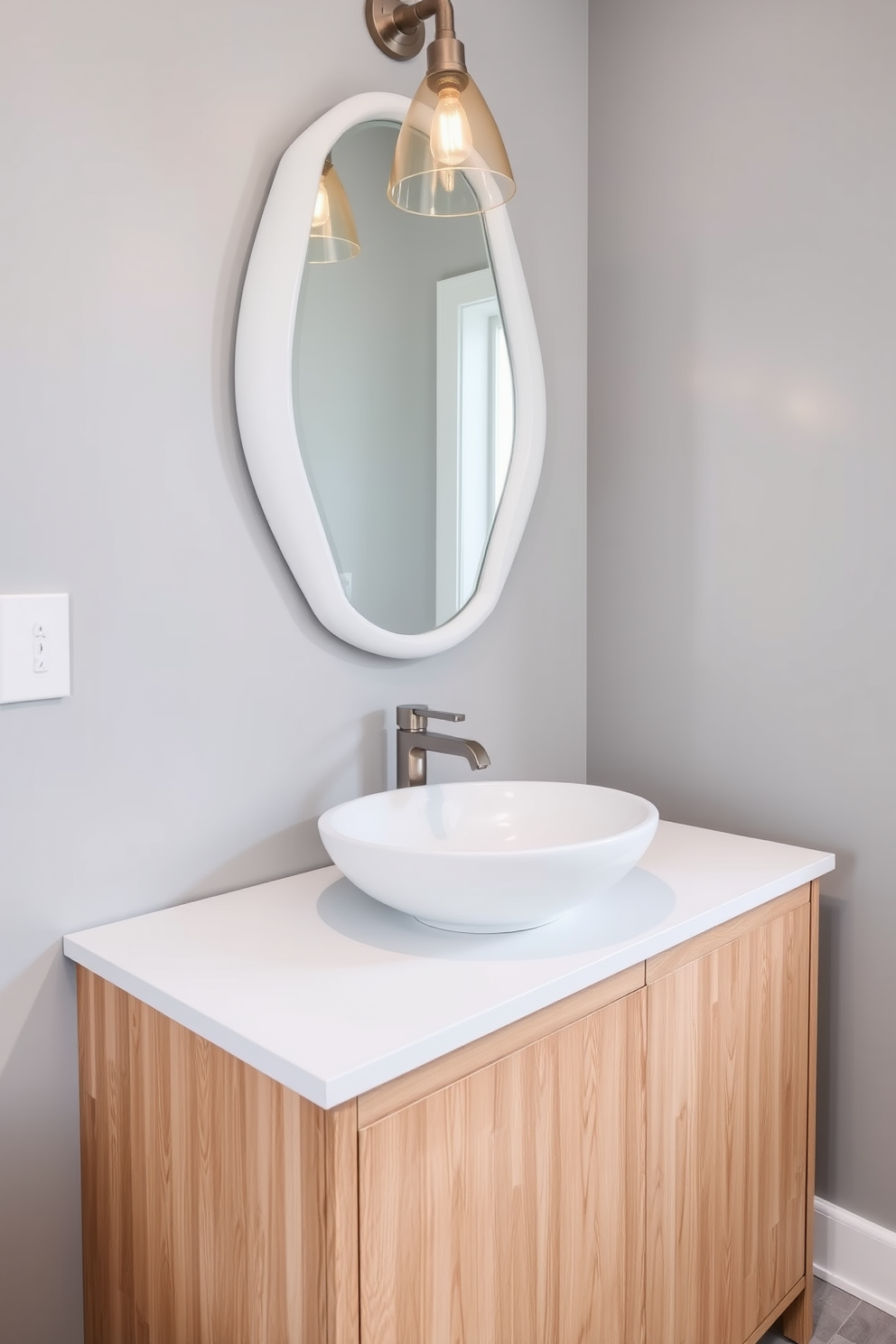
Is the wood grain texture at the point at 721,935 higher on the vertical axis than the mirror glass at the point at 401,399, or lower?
lower

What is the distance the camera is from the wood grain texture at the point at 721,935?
3.66 feet

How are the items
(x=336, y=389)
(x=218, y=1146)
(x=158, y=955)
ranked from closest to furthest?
(x=218, y=1146) < (x=158, y=955) < (x=336, y=389)

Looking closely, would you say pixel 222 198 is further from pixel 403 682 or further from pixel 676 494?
pixel 676 494

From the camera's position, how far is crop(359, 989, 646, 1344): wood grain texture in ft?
2.76

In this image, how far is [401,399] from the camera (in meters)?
1.44

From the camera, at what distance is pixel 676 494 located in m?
1.70

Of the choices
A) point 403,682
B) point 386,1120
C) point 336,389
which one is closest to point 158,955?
point 386,1120

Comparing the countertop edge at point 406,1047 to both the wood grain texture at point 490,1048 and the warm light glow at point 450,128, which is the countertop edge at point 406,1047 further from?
the warm light glow at point 450,128

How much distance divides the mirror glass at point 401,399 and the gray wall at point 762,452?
332 mm

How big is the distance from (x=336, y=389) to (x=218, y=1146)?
3.14 ft

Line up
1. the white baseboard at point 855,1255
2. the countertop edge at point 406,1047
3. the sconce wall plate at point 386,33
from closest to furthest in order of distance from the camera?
the countertop edge at point 406,1047 < the sconce wall plate at point 386,33 < the white baseboard at point 855,1255

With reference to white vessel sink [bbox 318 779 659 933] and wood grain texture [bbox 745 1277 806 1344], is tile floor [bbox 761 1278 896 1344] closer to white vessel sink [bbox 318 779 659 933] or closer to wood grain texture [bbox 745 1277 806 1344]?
wood grain texture [bbox 745 1277 806 1344]

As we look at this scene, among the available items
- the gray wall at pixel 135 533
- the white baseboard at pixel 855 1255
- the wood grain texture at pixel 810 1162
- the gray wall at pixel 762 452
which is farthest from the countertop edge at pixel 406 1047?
the white baseboard at pixel 855 1255

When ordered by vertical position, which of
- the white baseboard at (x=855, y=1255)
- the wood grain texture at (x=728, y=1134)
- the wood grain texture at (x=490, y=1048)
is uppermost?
the wood grain texture at (x=490, y=1048)
